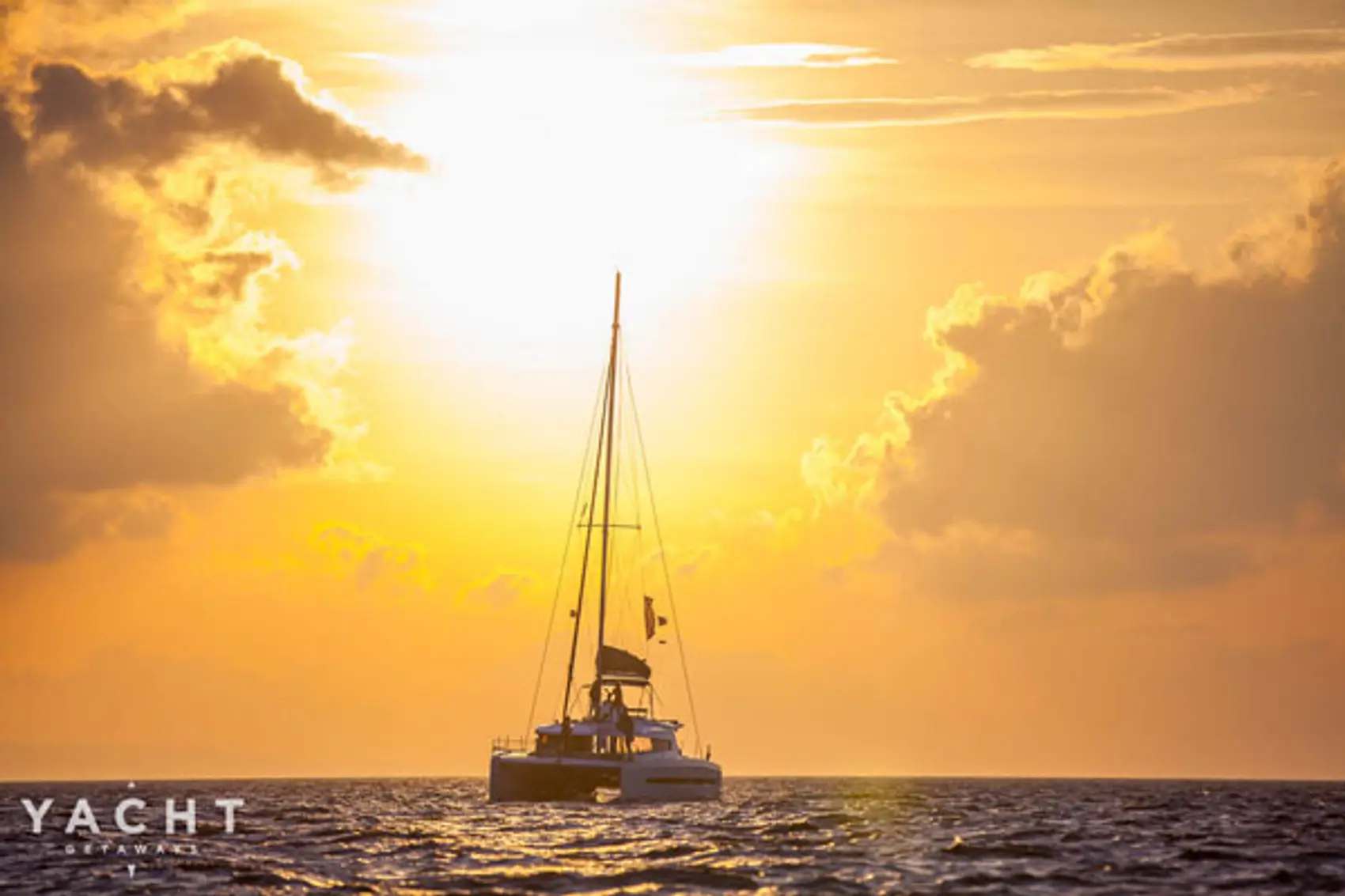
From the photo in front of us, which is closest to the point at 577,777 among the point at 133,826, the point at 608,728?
the point at 608,728

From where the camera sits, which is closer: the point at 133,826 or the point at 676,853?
the point at 676,853

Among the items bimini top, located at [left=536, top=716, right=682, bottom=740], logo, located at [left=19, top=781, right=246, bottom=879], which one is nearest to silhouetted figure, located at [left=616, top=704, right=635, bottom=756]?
bimini top, located at [left=536, top=716, right=682, bottom=740]

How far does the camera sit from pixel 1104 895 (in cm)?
5859

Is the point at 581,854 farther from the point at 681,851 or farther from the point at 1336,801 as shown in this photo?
the point at 1336,801

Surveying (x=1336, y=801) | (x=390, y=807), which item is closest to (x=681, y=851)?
(x=390, y=807)

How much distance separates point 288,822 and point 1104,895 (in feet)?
167

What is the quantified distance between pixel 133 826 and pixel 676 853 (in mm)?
36254

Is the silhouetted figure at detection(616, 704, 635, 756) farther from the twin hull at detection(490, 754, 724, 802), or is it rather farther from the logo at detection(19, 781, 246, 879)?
the logo at detection(19, 781, 246, 879)

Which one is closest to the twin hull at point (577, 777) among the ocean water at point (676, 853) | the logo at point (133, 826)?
the ocean water at point (676, 853)

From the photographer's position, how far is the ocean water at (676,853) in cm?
6041

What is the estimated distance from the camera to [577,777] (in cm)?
9994

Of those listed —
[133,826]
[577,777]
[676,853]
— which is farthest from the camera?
[577,777]

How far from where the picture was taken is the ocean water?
60406 millimetres

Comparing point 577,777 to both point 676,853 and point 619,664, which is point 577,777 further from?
point 676,853
